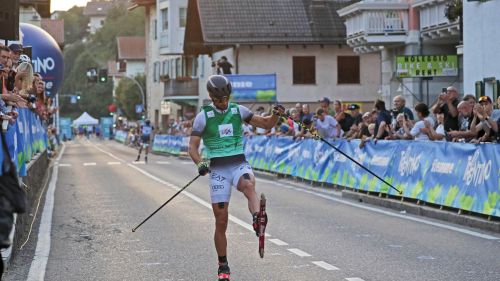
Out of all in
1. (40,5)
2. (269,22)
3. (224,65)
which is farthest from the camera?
(40,5)

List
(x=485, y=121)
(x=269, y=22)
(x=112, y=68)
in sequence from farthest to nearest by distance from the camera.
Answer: (x=112, y=68) → (x=269, y=22) → (x=485, y=121)

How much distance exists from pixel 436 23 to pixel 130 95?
8436 centimetres

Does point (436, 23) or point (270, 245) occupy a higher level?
point (436, 23)

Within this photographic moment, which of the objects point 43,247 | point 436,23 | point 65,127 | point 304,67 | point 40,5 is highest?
point 40,5

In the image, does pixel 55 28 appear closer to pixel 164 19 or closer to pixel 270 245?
pixel 164 19

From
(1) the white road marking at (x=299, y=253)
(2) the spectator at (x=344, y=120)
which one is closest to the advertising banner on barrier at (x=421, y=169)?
(2) the spectator at (x=344, y=120)

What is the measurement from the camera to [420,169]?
17.6 meters

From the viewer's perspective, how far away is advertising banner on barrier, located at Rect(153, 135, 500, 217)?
15.0 m

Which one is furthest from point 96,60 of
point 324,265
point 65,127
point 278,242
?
point 324,265

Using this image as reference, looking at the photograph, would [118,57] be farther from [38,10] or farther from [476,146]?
[476,146]

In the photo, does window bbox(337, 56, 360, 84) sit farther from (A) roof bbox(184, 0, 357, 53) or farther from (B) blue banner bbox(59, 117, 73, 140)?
(B) blue banner bbox(59, 117, 73, 140)

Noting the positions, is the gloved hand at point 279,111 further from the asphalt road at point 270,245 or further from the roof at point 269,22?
the roof at point 269,22

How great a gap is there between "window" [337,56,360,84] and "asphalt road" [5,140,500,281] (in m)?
39.3

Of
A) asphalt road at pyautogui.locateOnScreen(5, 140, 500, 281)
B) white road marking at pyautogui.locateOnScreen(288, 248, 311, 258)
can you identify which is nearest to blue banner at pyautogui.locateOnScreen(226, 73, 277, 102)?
asphalt road at pyautogui.locateOnScreen(5, 140, 500, 281)
